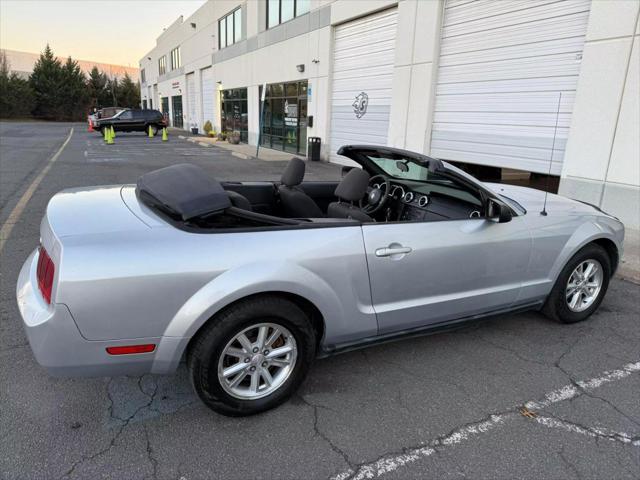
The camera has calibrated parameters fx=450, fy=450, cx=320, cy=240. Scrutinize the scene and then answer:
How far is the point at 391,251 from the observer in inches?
109

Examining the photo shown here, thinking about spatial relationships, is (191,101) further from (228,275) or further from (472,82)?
(228,275)

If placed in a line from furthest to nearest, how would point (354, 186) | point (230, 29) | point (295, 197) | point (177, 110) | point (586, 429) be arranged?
1. point (177, 110)
2. point (230, 29)
3. point (295, 197)
4. point (354, 186)
5. point (586, 429)

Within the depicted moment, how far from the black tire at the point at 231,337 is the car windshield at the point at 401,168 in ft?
5.36

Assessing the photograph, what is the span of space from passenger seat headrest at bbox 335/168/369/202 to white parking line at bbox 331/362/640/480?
1674 mm

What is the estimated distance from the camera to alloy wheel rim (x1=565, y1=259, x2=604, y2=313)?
149 inches

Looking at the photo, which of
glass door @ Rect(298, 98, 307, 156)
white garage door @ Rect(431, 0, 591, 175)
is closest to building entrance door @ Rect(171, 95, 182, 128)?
glass door @ Rect(298, 98, 307, 156)

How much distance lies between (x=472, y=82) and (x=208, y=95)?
25.7 meters

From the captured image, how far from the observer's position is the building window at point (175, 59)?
4015 cm

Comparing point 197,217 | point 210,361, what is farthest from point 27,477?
point 197,217

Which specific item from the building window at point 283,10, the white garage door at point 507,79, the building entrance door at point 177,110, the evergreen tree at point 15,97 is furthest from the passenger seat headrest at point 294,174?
the evergreen tree at point 15,97

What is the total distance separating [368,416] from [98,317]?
1.58 meters

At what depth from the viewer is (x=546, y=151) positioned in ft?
28.3

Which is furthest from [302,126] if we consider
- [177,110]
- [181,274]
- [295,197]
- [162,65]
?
[162,65]

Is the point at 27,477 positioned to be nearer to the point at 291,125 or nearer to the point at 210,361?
the point at 210,361
